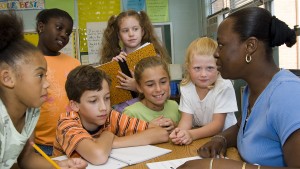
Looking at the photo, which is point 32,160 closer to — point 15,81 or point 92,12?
point 15,81

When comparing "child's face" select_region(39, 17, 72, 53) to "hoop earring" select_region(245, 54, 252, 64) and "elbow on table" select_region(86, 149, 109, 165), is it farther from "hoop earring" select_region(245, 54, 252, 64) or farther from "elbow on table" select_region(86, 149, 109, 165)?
"hoop earring" select_region(245, 54, 252, 64)

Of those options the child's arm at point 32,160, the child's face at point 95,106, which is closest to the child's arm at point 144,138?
the child's face at point 95,106

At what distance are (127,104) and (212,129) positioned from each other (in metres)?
0.53

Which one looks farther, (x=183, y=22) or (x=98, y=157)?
(x=183, y=22)

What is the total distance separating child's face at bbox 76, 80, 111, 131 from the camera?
1276mm

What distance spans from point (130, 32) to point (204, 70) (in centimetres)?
55

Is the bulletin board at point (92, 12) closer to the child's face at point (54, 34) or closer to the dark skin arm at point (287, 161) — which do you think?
the child's face at point (54, 34)

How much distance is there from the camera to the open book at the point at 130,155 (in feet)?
3.48

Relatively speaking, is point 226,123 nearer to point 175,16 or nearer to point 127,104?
point 127,104

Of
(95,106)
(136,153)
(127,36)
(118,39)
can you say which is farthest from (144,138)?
(118,39)

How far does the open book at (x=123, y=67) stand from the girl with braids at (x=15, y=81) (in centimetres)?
66

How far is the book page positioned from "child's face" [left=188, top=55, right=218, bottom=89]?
461mm

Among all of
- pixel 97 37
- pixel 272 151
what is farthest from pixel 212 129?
pixel 97 37

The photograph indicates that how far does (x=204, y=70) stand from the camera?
4.97ft
